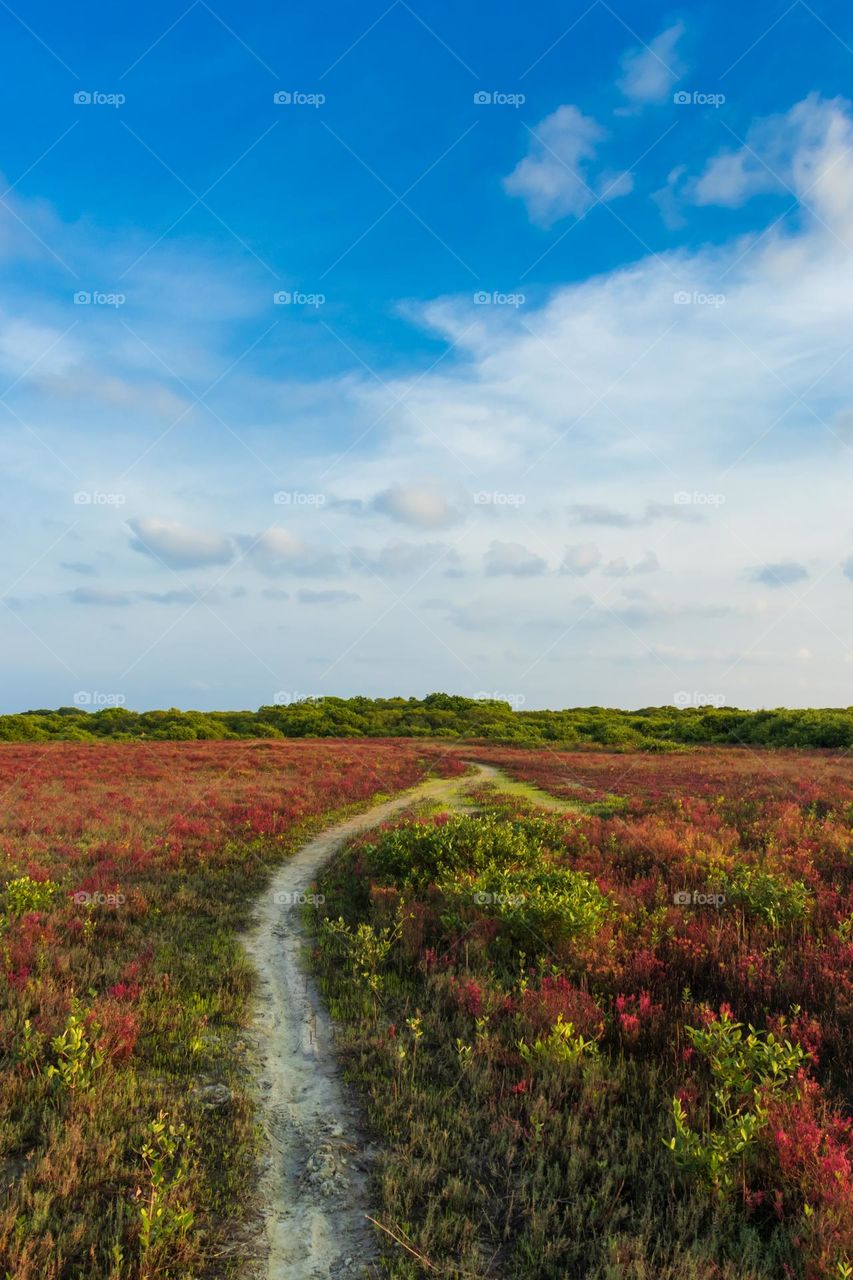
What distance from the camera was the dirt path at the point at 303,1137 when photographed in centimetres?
461

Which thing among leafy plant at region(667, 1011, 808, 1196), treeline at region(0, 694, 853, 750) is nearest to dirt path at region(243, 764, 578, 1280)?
leafy plant at region(667, 1011, 808, 1196)

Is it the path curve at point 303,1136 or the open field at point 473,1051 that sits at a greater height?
the open field at point 473,1051

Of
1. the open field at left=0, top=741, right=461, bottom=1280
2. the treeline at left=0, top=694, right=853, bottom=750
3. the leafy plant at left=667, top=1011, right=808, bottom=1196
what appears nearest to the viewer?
the open field at left=0, top=741, right=461, bottom=1280

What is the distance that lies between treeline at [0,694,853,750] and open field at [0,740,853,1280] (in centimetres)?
3792

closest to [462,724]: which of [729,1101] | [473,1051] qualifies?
[473,1051]

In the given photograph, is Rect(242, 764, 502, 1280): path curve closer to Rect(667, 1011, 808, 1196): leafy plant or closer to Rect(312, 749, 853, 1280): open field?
Rect(312, 749, 853, 1280): open field

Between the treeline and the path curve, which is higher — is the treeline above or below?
above

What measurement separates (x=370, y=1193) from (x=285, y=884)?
9.66 meters

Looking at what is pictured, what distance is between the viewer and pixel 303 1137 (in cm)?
581

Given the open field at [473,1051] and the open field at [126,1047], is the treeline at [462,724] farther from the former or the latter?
the open field at [126,1047]

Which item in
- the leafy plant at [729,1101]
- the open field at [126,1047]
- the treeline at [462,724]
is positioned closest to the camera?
the open field at [126,1047]

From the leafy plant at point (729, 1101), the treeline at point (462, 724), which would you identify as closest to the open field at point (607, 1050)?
the leafy plant at point (729, 1101)

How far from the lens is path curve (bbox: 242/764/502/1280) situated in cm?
461

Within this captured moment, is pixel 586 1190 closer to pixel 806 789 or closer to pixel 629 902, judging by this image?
pixel 629 902
